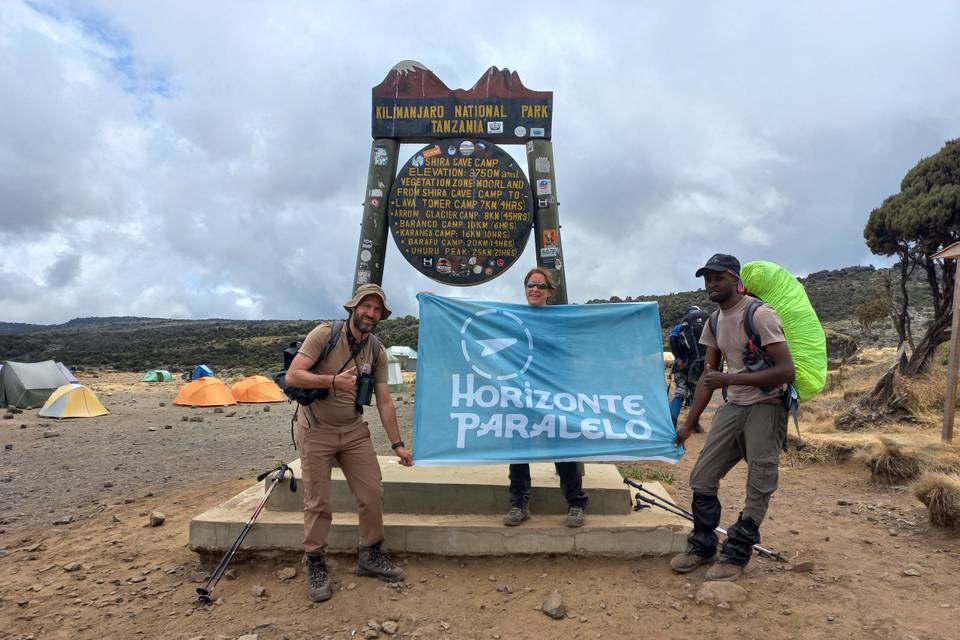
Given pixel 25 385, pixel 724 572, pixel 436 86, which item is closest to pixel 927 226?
pixel 436 86

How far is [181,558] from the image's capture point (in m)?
4.64

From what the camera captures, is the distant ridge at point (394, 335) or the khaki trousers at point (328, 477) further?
the distant ridge at point (394, 335)

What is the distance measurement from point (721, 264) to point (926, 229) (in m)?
18.2

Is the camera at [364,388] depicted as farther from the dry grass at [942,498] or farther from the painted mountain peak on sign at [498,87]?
the dry grass at [942,498]

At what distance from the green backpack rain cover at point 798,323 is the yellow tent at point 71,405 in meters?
17.3

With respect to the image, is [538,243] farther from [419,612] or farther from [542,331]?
[419,612]

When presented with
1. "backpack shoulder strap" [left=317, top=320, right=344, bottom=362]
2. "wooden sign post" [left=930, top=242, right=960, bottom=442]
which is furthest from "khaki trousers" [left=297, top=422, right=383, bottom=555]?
"wooden sign post" [left=930, top=242, right=960, bottom=442]

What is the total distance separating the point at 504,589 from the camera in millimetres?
3844

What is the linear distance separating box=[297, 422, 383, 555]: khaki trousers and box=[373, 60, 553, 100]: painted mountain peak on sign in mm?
3677

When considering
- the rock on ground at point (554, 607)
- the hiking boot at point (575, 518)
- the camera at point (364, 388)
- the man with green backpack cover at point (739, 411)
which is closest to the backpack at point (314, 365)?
the camera at point (364, 388)

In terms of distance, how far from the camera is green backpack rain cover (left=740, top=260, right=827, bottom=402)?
3709mm

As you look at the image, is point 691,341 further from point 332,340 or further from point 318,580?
point 318,580

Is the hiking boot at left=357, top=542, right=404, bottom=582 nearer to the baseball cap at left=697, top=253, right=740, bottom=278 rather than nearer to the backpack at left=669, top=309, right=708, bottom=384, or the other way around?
the baseball cap at left=697, top=253, right=740, bottom=278

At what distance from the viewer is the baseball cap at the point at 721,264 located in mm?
3695
